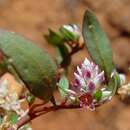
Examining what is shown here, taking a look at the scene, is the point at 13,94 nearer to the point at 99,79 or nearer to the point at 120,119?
the point at 99,79

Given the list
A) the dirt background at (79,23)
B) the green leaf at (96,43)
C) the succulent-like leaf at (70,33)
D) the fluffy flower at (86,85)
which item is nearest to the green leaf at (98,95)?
the fluffy flower at (86,85)

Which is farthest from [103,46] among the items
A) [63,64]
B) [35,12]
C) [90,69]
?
[35,12]

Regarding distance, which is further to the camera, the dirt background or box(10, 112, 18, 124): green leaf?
the dirt background

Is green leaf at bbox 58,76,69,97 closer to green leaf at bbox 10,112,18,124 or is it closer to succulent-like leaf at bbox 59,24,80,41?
green leaf at bbox 10,112,18,124

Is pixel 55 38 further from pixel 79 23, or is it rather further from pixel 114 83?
pixel 79 23

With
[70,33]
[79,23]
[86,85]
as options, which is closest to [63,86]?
[86,85]

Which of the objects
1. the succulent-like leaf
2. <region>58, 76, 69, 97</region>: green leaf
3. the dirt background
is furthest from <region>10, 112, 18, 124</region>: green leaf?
the dirt background
